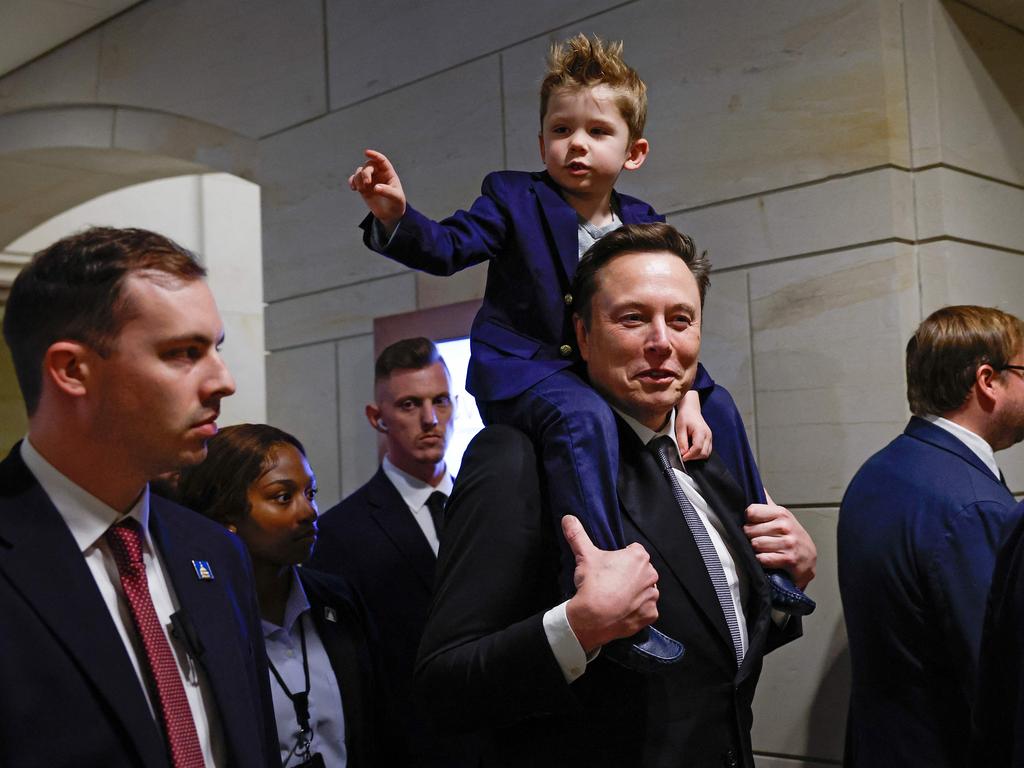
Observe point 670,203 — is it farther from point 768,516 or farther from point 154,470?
point 154,470

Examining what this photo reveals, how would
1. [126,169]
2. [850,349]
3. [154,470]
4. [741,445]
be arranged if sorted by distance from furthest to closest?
1. [126,169]
2. [850,349]
3. [741,445]
4. [154,470]

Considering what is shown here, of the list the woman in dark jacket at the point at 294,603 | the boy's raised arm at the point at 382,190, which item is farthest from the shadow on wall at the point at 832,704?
the boy's raised arm at the point at 382,190

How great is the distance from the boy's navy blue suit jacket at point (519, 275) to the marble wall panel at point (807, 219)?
1233 mm

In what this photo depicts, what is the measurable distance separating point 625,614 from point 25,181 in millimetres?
7295

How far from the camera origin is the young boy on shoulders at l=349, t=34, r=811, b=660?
89.7 inches

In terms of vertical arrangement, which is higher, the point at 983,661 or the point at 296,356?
the point at 296,356

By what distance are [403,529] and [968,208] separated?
2149 millimetres

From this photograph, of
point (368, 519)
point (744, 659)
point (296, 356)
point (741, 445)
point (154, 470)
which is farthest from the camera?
point (296, 356)

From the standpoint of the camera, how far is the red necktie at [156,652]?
5.50 ft

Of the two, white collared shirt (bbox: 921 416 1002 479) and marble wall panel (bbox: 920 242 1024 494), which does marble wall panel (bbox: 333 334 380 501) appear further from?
white collared shirt (bbox: 921 416 1002 479)

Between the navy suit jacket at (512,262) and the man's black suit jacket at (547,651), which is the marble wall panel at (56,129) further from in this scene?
the man's black suit jacket at (547,651)

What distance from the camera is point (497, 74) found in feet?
15.8

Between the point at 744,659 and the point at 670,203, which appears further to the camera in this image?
the point at 670,203

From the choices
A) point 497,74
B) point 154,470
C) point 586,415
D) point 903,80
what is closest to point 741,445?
point 586,415
